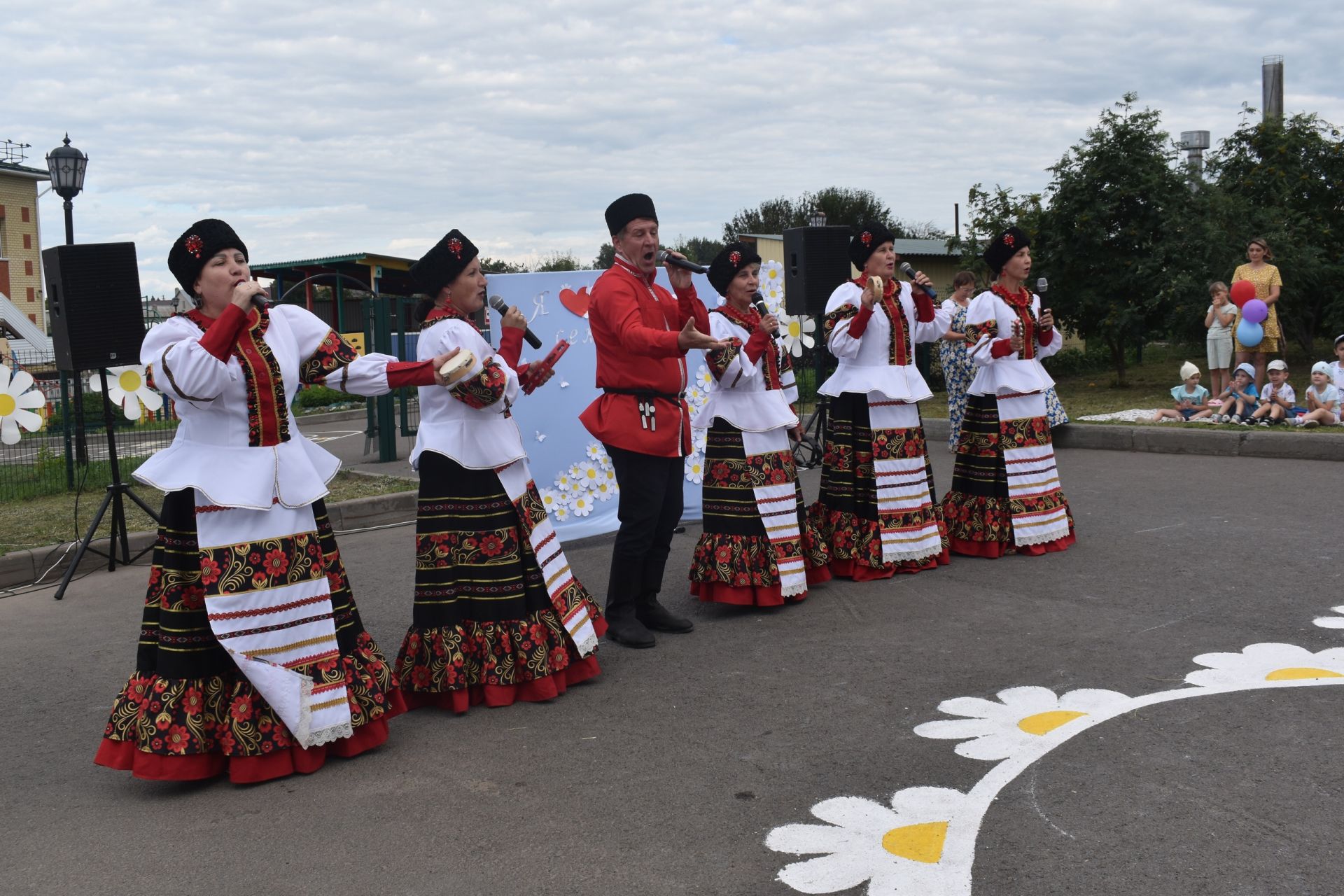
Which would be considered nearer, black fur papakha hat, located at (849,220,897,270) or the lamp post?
black fur papakha hat, located at (849,220,897,270)

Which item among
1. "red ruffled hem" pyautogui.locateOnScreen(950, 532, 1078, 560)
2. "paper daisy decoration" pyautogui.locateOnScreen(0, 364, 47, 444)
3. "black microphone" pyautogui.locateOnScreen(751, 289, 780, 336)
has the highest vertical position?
"black microphone" pyautogui.locateOnScreen(751, 289, 780, 336)

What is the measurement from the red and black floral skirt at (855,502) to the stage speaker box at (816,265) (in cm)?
317

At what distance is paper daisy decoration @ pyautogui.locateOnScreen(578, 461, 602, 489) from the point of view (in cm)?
876

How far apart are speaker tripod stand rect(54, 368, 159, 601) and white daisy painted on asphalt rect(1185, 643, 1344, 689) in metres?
5.94

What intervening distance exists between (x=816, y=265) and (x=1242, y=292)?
640 cm

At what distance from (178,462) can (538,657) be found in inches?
62.1

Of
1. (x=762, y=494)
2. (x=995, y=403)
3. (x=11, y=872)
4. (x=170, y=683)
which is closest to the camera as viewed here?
(x=11, y=872)

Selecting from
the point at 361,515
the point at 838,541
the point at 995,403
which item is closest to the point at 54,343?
the point at 361,515

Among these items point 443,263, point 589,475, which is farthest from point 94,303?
point 443,263

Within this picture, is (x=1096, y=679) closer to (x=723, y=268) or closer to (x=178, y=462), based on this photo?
(x=723, y=268)

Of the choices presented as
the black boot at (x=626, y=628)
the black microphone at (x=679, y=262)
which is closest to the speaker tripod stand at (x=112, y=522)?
the black boot at (x=626, y=628)

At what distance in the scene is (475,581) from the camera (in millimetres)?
4812

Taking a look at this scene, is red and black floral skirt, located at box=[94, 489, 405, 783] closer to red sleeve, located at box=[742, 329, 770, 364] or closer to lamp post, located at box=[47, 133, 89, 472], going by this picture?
red sleeve, located at box=[742, 329, 770, 364]

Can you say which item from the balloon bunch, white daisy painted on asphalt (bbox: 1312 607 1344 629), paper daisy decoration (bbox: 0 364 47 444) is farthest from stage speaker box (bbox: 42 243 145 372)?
the balloon bunch
